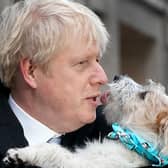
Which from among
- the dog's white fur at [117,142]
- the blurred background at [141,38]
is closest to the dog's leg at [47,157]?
the dog's white fur at [117,142]

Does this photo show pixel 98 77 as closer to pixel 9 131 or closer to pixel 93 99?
pixel 93 99

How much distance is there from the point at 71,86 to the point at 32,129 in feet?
1.09

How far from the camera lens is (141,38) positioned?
67.4ft

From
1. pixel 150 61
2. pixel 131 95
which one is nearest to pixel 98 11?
pixel 150 61

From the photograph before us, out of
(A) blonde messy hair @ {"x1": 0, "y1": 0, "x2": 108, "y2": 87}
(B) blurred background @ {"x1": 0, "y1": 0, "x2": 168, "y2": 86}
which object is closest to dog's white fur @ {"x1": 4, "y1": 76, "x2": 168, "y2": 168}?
(A) blonde messy hair @ {"x1": 0, "y1": 0, "x2": 108, "y2": 87}

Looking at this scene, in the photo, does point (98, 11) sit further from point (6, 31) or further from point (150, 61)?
point (6, 31)

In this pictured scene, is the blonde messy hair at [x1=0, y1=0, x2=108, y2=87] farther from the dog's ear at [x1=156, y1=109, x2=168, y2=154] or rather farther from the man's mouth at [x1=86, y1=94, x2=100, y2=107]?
the dog's ear at [x1=156, y1=109, x2=168, y2=154]

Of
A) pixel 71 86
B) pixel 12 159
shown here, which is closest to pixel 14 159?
pixel 12 159

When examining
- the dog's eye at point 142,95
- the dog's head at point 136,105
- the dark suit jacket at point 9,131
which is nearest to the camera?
the dark suit jacket at point 9,131

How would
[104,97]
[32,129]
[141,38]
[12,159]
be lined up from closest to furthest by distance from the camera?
[12,159], [32,129], [104,97], [141,38]

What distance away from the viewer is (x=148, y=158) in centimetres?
485

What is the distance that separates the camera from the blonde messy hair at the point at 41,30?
479 cm

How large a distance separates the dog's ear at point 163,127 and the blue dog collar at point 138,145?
0.20 feet

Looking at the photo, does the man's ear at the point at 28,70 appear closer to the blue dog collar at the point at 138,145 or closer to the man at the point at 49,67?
the man at the point at 49,67
